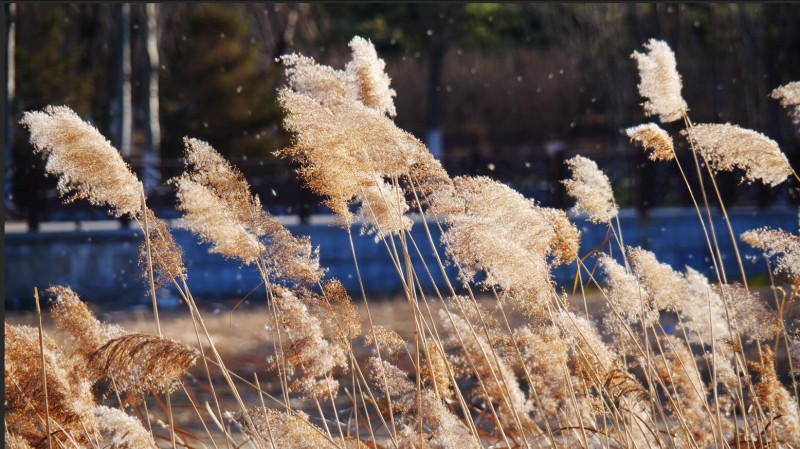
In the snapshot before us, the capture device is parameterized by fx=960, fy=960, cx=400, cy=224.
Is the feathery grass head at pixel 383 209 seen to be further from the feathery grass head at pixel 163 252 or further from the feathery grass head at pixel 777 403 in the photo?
the feathery grass head at pixel 777 403

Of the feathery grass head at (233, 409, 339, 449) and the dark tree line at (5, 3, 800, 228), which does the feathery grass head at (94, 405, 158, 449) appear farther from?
the dark tree line at (5, 3, 800, 228)

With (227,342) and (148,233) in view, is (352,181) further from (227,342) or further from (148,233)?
(227,342)

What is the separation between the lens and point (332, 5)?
11805 mm

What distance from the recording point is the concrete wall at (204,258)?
20.0 ft

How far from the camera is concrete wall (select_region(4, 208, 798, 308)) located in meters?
6.08

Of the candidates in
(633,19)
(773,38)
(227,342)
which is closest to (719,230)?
(773,38)

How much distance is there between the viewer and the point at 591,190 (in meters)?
1.51

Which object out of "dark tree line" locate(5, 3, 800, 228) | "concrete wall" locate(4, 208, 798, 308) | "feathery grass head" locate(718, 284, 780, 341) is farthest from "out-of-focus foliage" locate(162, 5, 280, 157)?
"feathery grass head" locate(718, 284, 780, 341)

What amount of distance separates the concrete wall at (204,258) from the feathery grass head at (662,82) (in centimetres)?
421

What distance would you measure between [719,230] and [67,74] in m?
5.68

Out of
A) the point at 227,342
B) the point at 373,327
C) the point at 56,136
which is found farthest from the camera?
the point at 227,342

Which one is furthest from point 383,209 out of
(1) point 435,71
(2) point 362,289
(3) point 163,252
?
(1) point 435,71

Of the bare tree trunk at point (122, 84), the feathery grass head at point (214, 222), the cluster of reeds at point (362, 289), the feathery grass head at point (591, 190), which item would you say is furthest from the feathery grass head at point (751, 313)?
the bare tree trunk at point (122, 84)

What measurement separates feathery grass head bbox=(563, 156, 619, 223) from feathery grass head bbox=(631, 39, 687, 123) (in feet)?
0.44
